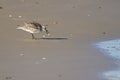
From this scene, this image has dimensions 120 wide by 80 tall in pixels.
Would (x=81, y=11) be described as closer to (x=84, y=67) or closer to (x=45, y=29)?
(x=45, y=29)

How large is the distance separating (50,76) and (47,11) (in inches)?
316

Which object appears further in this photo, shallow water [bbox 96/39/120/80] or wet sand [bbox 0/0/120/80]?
wet sand [bbox 0/0/120/80]

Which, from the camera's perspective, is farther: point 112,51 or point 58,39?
point 58,39

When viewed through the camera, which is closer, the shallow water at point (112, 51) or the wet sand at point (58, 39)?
the shallow water at point (112, 51)

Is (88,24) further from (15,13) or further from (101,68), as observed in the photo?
(101,68)

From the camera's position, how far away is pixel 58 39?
1457 centimetres

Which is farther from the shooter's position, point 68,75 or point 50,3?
point 50,3

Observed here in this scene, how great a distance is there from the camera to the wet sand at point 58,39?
11227 mm

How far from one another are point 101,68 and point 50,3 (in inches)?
349

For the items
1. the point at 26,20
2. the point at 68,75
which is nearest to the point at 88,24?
the point at 26,20

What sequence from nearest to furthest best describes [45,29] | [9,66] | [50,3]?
[9,66] < [45,29] < [50,3]

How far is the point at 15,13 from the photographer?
18.2 meters

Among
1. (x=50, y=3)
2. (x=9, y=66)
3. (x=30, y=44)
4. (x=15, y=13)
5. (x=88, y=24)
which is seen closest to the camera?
(x=9, y=66)

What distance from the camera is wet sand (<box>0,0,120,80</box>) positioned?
11.2 meters
